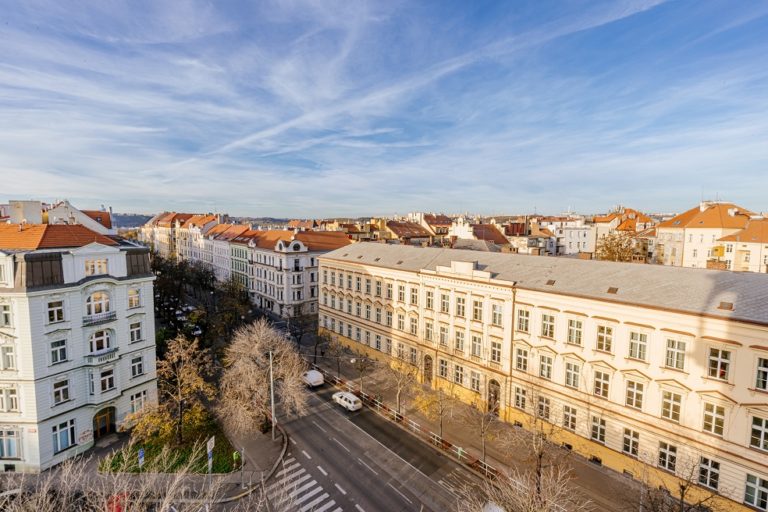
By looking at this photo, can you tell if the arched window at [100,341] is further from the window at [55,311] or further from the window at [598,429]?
the window at [598,429]

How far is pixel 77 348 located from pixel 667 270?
1783 inches

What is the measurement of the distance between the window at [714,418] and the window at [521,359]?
12.1m

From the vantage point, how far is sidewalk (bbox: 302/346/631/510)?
25969 millimetres

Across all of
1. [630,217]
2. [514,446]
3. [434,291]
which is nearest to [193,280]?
[434,291]

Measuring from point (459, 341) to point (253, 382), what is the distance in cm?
1978

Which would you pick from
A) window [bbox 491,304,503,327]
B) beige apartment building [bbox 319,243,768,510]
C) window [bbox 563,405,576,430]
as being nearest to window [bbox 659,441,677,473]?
beige apartment building [bbox 319,243,768,510]

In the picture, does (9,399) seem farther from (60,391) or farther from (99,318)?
(99,318)

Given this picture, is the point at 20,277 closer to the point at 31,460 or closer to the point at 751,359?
the point at 31,460

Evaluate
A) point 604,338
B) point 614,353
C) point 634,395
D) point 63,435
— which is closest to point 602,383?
point 634,395

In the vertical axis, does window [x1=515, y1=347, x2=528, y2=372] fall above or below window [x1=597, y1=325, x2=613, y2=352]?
below

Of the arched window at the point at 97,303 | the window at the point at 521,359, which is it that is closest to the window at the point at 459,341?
the window at the point at 521,359

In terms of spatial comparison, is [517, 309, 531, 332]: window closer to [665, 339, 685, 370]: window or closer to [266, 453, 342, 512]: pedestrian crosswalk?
[665, 339, 685, 370]: window

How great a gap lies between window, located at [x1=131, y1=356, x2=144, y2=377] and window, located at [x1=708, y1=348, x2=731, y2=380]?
43255mm

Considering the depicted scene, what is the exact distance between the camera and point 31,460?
2788cm
